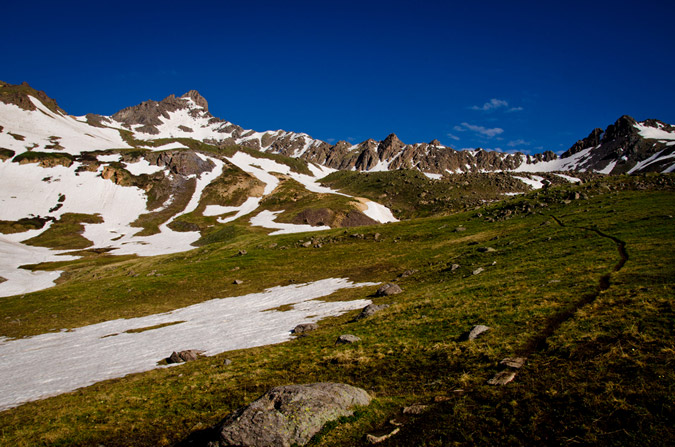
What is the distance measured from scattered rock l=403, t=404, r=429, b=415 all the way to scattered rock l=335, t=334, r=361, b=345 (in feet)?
30.0

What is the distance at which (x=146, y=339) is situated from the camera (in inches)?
1216

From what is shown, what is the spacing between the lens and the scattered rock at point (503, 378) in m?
11.8

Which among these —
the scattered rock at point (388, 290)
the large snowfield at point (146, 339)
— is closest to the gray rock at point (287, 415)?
the large snowfield at point (146, 339)

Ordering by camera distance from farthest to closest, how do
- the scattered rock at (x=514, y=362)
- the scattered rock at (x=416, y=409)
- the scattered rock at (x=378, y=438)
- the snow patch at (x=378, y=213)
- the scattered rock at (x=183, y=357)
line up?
the snow patch at (x=378, y=213) → the scattered rock at (x=183, y=357) → the scattered rock at (x=514, y=362) → the scattered rock at (x=416, y=409) → the scattered rock at (x=378, y=438)

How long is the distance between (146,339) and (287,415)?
27.3 m

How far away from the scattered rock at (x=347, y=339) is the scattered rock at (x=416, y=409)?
914 centimetres

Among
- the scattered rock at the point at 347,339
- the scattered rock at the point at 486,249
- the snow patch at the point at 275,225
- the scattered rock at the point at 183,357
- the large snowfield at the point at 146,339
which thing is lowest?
the large snowfield at the point at 146,339

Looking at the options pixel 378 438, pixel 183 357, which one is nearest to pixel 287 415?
pixel 378 438

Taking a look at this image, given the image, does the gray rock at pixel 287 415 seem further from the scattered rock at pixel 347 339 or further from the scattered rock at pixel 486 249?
the scattered rock at pixel 486 249

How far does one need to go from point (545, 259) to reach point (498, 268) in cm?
459

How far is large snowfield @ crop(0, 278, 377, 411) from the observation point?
22703 mm

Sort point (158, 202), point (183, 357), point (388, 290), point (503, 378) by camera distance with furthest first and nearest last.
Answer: point (158, 202), point (388, 290), point (183, 357), point (503, 378)

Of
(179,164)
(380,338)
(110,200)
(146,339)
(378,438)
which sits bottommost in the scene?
(146,339)

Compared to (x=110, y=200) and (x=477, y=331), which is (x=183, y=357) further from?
(x=110, y=200)
